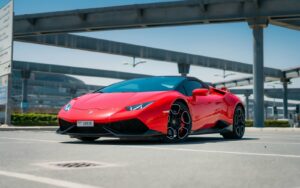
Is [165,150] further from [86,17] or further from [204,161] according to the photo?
[86,17]

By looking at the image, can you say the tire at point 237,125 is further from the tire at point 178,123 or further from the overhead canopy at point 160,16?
Result: the overhead canopy at point 160,16

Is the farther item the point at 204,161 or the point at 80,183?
the point at 204,161

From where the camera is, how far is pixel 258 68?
29078 millimetres

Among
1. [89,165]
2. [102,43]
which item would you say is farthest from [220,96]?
[102,43]

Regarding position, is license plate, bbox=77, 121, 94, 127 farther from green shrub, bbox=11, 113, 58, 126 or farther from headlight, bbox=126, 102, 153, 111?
green shrub, bbox=11, 113, 58, 126

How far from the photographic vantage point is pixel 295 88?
10581 centimetres

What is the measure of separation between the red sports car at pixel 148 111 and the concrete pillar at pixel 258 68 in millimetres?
19284

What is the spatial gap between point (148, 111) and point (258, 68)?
22.2 metres

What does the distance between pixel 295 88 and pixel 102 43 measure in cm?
7017

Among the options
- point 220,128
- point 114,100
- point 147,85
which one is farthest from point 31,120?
point 114,100

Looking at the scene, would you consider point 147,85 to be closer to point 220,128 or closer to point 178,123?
point 178,123

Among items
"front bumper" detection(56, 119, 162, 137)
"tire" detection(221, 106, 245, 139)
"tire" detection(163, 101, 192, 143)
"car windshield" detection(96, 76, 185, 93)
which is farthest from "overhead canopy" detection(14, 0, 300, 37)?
"front bumper" detection(56, 119, 162, 137)

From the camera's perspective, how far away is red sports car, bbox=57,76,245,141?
311 inches

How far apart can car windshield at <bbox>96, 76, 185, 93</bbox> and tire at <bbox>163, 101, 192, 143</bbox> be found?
444mm
